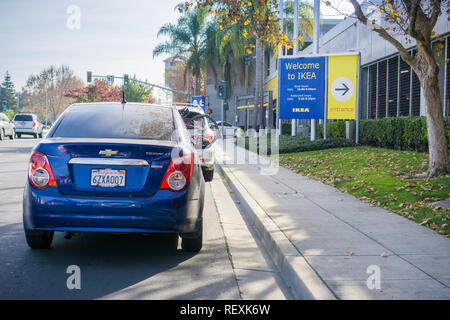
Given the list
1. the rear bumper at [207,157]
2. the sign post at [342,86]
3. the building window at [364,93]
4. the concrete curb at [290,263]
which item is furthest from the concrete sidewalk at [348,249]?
the building window at [364,93]

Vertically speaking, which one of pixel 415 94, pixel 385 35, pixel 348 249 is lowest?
pixel 348 249

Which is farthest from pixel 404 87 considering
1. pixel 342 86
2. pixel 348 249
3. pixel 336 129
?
pixel 348 249

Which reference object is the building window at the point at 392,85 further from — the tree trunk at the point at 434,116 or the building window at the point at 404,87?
the tree trunk at the point at 434,116

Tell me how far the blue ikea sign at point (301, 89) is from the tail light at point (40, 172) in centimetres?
1648

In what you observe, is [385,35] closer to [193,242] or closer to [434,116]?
[434,116]

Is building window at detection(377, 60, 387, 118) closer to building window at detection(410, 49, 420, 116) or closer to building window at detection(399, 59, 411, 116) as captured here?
building window at detection(399, 59, 411, 116)

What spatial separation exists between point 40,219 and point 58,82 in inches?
4257

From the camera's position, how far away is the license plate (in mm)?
5176

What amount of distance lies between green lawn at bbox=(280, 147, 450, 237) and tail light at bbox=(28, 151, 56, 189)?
15.1ft

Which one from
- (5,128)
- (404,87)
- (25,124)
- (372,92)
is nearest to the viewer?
(404,87)

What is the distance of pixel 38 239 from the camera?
5.75m

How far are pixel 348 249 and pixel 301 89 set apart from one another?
52.2ft

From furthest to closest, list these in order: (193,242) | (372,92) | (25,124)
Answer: (25,124), (372,92), (193,242)
